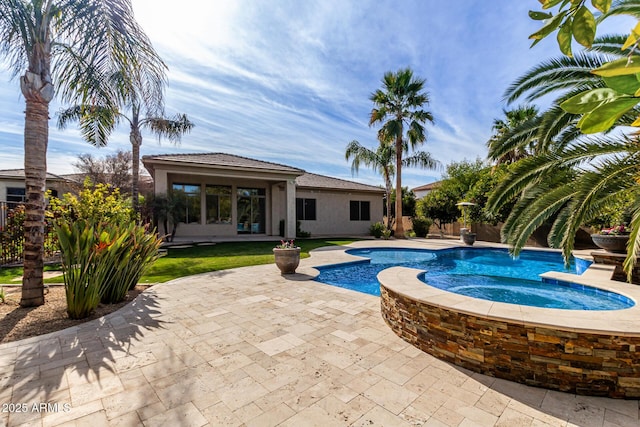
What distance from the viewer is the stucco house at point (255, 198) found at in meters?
16.8

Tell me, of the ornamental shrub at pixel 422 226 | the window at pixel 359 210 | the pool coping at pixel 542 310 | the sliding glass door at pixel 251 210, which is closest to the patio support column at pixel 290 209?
the sliding glass door at pixel 251 210

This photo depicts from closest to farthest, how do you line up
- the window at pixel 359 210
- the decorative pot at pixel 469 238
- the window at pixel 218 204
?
the decorative pot at pixel 469 238
the window at pixel 218 204
the window at pixel 359 210

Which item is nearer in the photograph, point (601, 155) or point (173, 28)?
point (601, 155)

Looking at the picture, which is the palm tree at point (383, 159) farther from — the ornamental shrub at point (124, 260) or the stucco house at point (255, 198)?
the ornamental shrub at point (124, 260)

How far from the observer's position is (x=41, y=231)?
5.77 meters

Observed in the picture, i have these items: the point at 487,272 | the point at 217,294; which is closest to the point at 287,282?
the point at 217,294

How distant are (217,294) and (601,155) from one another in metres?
7.96

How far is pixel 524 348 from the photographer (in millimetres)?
3383

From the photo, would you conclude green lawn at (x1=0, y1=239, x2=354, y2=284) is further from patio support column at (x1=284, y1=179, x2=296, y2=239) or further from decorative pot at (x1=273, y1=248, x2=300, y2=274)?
patio support column at (x1=284, y1=179, x2=296, y2=239)

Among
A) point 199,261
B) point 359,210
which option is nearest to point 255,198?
point 359,210

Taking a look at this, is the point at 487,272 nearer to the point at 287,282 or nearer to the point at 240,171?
the point at 287,282

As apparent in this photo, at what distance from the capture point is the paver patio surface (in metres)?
2.78

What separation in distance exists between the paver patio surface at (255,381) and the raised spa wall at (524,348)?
14 centimetres

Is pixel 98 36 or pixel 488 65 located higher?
pixel 488 65
